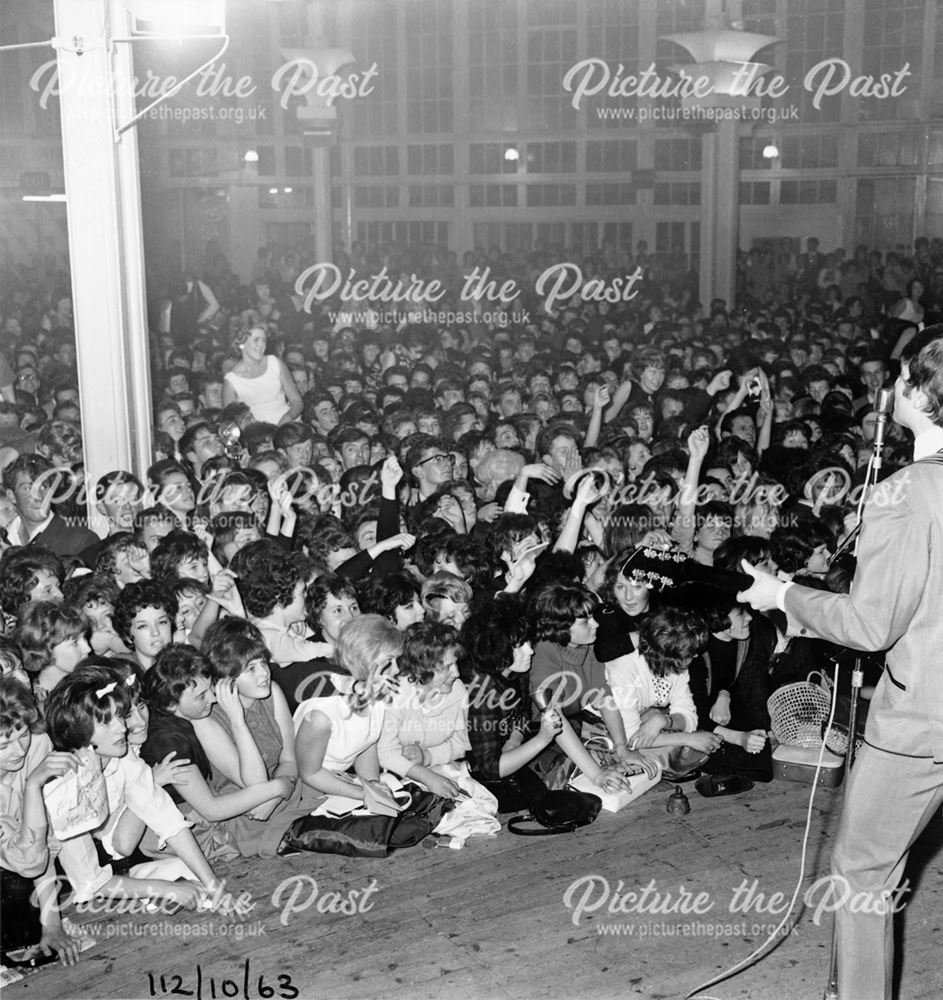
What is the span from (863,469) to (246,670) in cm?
354

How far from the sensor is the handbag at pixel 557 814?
13.5 feet

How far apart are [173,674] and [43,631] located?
0.48m

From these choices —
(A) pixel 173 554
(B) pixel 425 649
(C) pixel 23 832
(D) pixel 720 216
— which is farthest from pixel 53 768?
(D) pixel 720 216

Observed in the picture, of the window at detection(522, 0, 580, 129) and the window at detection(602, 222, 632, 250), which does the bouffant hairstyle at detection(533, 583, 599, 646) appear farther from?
the window at detection(522, 0, 580, 129)

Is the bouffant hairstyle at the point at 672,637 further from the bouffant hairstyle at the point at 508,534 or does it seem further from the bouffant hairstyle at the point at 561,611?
the bouffant hairstyle at the point at 508,534

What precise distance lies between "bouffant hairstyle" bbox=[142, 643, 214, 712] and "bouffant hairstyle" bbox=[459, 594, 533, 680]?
0.88 m

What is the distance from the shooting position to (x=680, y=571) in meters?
3.00

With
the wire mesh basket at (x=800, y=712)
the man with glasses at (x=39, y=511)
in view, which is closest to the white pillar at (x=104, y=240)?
the man with glasses at (x=39, y=511)

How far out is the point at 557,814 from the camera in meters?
4.14

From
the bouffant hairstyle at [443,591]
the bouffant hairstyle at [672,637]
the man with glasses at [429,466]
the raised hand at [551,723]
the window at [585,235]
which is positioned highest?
the window at [585,235]

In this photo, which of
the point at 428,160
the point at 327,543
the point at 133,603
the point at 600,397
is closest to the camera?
the point at 133,603

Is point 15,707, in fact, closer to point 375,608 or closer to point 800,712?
point 375,608

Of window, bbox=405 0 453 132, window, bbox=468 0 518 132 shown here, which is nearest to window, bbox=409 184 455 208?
window, bbox=405 0 453 132

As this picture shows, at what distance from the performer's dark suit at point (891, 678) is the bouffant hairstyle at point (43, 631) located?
228 cm
